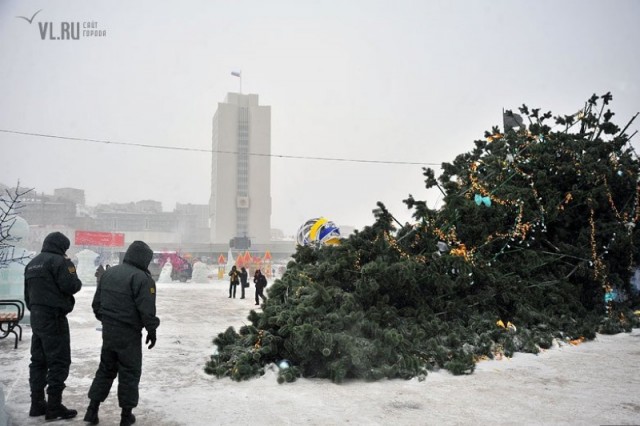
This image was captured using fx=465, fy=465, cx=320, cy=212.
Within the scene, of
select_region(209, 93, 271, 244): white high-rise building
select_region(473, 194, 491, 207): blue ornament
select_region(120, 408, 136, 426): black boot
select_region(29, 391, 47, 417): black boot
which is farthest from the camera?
select_region(209, 93, 271, 244): white high-rise building

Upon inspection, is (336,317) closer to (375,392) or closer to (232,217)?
(375,392)

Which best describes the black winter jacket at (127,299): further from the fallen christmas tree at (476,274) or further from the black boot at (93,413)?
the fallen christmas tree at (476,274)

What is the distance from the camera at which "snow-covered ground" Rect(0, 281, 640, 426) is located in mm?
4699

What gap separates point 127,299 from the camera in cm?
457

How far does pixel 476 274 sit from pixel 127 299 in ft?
20.3

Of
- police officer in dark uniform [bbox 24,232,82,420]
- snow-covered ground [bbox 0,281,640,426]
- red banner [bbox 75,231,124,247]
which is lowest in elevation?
snow-covered ground [bbox 0,281,640,426]

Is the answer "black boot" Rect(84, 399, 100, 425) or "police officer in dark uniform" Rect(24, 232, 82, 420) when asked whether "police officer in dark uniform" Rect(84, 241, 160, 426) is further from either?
"police officer in dark uniform" Rect(24, 232, 82, 420)

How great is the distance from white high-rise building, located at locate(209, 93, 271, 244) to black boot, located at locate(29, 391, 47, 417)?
120m

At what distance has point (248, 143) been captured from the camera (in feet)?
424

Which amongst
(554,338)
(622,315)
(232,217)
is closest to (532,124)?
(622,315)

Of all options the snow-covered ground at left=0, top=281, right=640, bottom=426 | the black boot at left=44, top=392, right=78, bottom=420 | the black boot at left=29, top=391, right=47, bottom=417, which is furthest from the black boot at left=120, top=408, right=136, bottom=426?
the black boot at left=29, top=391, right=47, bottom=417

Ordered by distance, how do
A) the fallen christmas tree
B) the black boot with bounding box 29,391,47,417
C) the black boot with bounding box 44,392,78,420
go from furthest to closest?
1. the fallen christmas tree
2. the black boot with bounding box 29,391,47,417
3. the black boot with bounding box 44,392,78,420

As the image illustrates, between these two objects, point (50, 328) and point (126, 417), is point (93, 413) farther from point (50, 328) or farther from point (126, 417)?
point (50, 328)

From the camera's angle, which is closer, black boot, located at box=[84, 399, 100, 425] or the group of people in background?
black boot, located at box=[84, 399, 100, 425]
